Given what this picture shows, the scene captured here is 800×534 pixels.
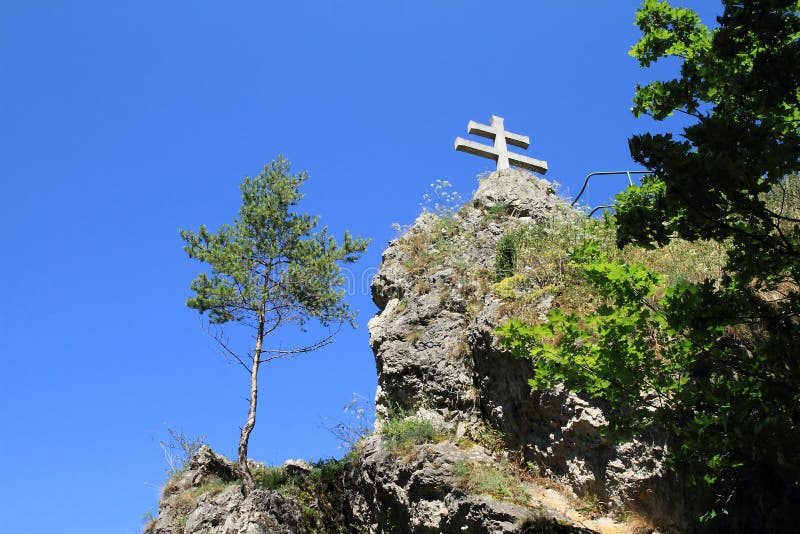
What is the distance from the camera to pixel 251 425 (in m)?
13.8

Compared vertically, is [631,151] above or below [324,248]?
below

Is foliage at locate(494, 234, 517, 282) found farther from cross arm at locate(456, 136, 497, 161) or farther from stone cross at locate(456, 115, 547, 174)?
cross arm at locate(456, 136, 497, 161)

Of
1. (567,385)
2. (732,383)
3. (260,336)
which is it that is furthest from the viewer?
(260,336)

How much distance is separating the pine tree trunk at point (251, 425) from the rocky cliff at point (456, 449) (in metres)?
0.34

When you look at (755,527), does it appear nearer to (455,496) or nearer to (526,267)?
(455,496)

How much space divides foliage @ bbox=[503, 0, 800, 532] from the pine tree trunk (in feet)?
24.3

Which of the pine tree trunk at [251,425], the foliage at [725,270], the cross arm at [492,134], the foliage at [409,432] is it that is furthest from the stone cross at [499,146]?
the foliage at [725,270]

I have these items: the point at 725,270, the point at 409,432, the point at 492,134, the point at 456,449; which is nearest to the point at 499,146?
the point at 492,134

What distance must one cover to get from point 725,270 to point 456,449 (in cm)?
572

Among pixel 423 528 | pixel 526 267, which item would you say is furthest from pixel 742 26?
pixel 423 528

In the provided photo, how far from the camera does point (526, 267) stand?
12617mm

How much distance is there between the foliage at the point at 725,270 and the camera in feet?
16.9

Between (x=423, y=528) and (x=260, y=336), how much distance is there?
715 cm

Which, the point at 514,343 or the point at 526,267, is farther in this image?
the point at 526,267
